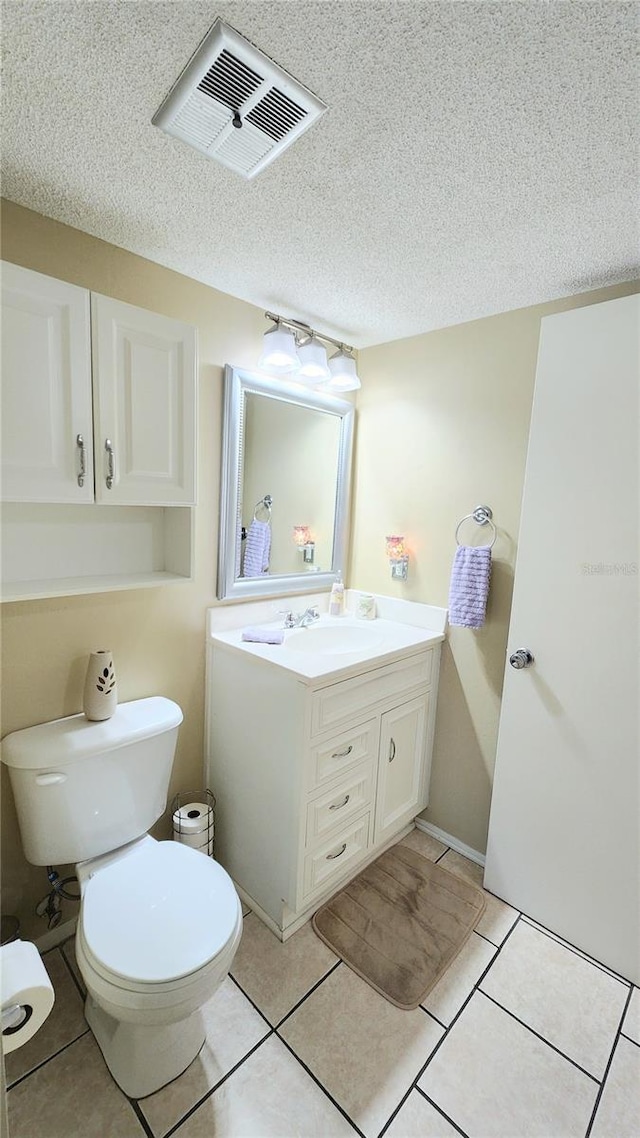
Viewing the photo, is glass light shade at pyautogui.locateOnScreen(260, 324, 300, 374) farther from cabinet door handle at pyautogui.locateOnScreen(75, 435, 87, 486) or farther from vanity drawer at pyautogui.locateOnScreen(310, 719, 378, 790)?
vanity drawer at pyautogui.locateOnScreen(310, 719, 378, 790)

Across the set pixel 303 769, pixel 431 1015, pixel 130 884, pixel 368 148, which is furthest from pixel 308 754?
pixel 368 148

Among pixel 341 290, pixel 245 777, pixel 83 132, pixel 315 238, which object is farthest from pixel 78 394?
pixel 245 777

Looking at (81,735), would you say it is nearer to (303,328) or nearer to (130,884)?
(130,884)

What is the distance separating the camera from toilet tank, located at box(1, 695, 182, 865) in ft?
4.26

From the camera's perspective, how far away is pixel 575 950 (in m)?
1.62

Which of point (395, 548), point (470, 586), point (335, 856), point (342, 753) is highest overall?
point (395, 548)

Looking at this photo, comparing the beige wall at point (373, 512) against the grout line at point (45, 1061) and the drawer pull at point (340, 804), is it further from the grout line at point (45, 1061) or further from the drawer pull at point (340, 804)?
the drawer pull at point (340, 804)

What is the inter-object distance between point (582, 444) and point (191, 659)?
62.0 inches

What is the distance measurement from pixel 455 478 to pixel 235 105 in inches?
54.9

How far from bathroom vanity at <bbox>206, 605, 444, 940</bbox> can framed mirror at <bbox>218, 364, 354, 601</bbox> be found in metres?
0.30

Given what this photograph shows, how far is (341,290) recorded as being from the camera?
1.69 meters

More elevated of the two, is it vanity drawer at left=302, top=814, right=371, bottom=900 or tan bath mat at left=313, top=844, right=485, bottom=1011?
vanity drawer at left=302, top=814, right=371, bottom=900

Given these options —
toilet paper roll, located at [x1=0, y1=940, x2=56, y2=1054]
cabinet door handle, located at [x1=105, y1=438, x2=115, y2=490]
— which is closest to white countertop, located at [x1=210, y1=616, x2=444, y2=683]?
cabinet door handle, located at [x1=105, y1=438, x2=115, y2=490]

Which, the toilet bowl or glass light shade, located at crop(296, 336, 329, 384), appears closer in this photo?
the toilet bowl
